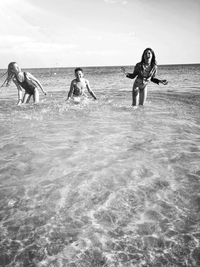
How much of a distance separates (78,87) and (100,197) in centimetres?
720

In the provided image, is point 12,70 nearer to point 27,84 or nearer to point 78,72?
point 27,84

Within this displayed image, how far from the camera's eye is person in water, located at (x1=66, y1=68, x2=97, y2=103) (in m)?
9.31

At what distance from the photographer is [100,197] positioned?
122 inches

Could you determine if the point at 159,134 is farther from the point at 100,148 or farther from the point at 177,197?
the point at 177,197

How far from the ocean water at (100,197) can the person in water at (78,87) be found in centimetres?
363

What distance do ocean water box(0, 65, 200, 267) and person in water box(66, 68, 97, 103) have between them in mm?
3633

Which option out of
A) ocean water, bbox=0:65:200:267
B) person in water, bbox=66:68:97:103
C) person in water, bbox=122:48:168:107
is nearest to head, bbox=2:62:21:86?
person in water, bbox=66:68:97:103

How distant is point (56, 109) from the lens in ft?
31.0

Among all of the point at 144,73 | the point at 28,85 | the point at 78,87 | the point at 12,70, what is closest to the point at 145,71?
the point at 144,73

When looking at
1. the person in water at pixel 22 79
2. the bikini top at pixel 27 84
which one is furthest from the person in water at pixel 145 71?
the bikini top at pixel 27 84

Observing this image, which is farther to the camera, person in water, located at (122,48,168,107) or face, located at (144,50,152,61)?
person in water, located at (122,48,168,107)

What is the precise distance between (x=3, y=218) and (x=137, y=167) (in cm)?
228

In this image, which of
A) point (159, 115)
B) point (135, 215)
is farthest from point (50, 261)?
point (159, 115)

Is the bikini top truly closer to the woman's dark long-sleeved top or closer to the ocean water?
the ocean water
